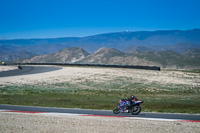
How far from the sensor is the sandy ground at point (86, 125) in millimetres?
11891

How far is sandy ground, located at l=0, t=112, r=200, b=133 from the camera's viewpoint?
39.0ft

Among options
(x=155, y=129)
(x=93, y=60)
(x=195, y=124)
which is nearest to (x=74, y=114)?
(x=155, y=129)

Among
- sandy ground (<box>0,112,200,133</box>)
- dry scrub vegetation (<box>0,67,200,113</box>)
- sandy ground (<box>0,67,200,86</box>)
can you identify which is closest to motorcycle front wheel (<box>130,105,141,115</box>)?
sandy ground (<box>0,112,200,133</box>)

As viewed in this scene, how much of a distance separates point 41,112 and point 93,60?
495 feet

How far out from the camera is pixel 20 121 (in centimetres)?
1366

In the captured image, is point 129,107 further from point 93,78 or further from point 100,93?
point 93,78

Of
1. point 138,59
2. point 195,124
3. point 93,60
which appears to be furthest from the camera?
point 93,60

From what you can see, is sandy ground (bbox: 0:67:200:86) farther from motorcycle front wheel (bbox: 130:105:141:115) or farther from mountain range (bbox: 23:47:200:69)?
mountain range (bbox: 23:47:200:69)

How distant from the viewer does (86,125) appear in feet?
42.0

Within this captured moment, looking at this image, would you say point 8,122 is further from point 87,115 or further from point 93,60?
point 93,60

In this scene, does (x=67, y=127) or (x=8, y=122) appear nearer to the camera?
(x=67, y=127)

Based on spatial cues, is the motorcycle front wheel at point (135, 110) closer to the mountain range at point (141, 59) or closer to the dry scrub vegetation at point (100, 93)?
the dry scrub vegetation at point (100, 93)

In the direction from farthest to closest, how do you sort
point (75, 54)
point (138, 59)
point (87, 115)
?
point (75, 54) → point (138, 59) → point (87, 115)

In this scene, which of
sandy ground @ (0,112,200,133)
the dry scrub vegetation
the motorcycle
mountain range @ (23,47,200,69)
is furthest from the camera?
mountain range @ (23,47,200,69)
